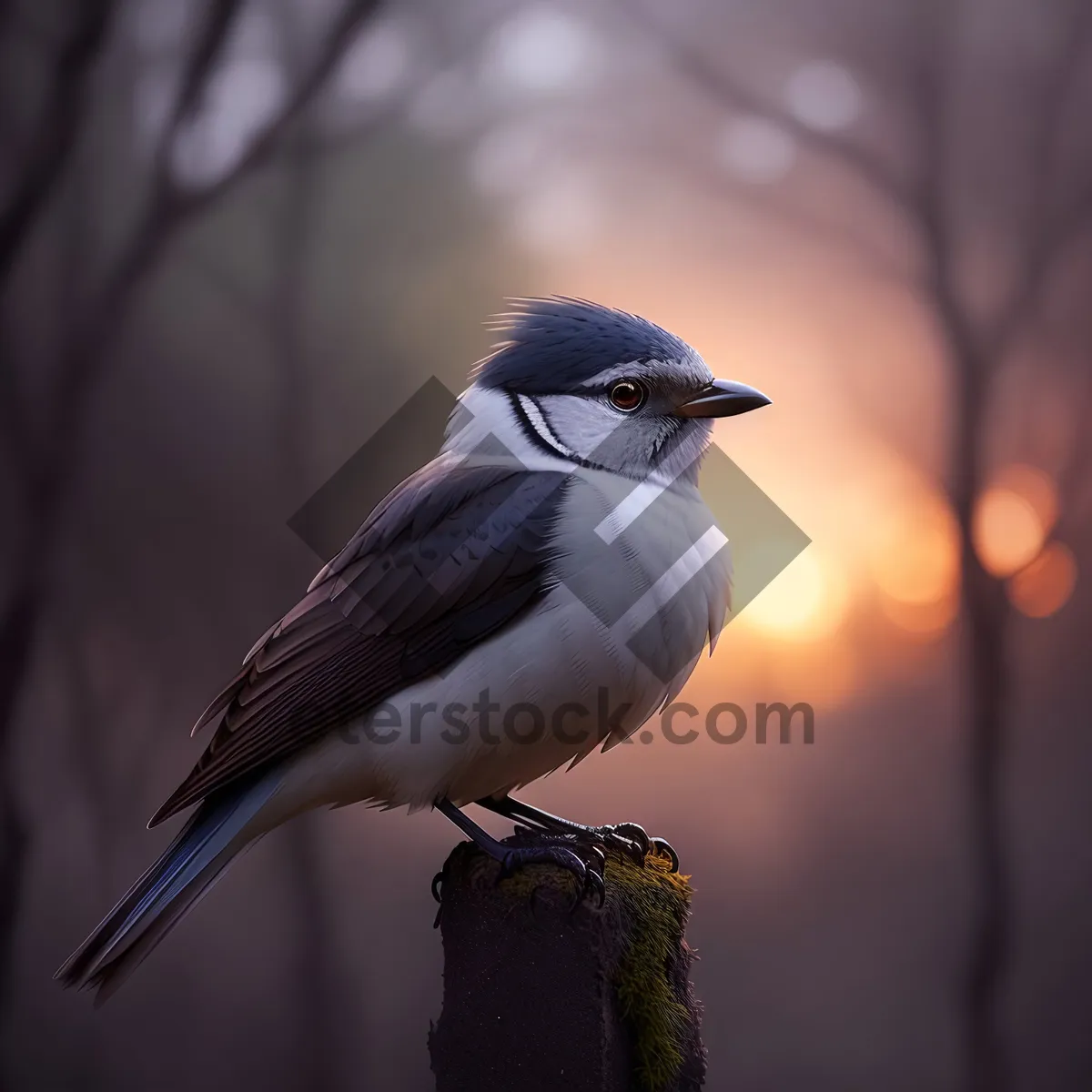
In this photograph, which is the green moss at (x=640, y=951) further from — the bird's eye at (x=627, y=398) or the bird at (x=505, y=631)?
the bird's eye at (x=627, y=398)

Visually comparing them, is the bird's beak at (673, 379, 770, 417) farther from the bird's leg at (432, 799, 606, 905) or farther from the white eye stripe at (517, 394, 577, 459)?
the bird's leg at (432, 799, 606, 905)

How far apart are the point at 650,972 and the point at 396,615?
2.31 ft

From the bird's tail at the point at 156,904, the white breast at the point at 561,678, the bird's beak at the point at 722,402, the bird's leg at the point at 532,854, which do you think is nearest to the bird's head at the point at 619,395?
the bird's beak at the point at 722,402

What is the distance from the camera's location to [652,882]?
1.80m

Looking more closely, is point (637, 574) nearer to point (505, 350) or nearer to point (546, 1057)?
point (505, 350)

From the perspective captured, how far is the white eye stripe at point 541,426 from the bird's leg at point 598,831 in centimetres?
64

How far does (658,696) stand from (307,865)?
8.21 feet

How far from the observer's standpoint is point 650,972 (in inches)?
66.0

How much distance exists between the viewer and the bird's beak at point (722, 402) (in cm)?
183

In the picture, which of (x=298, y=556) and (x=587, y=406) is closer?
(x=587, y=406)

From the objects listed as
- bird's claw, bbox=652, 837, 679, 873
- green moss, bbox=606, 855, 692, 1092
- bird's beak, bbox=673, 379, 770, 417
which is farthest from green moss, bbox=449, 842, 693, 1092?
bird's beak, bbox=673, 379, 770, 417

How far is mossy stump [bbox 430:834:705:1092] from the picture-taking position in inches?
61.8

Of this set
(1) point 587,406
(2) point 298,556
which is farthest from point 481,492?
(2) point 298,556

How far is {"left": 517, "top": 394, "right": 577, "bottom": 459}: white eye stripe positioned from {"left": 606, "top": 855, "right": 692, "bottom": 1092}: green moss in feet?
2.35
